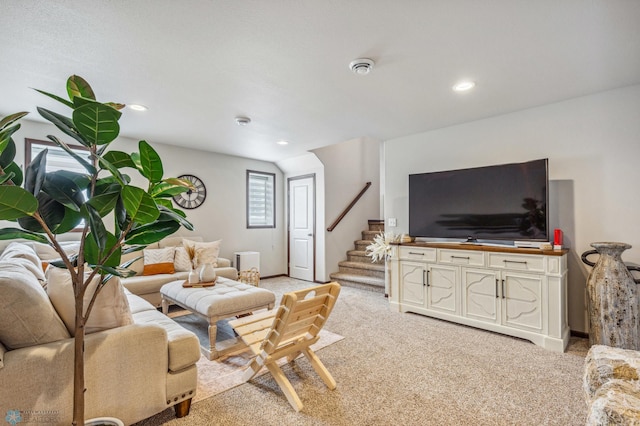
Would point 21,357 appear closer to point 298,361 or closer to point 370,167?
point 298,361

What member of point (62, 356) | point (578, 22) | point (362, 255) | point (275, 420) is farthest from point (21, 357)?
point (362, 255)

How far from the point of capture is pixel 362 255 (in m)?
5.47

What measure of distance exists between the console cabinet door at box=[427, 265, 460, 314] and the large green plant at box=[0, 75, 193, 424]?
2.95m

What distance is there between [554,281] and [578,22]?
2.04 metres

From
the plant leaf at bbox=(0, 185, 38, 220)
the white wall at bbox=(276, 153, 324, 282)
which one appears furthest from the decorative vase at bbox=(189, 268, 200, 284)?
the white wall at bbox=(276, 153, 324, 282)

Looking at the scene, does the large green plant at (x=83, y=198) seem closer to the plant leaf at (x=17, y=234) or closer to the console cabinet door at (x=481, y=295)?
the plant leaf at (x=17, y=234)

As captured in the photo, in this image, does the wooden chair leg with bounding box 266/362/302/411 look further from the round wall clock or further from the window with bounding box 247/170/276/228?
the window with bounding box 247/170/276/228

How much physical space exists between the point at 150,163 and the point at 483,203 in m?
3.23

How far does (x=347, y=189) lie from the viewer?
587cm

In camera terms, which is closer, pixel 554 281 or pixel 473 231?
pixel 554 281

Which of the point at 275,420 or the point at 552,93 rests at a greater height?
the point at 552,93

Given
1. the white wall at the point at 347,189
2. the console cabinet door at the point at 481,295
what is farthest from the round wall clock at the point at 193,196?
the console cabinet door at the point at 481,295

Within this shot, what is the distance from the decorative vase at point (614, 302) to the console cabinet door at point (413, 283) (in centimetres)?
149

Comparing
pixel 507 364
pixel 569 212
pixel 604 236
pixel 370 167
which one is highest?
pixel 370 167
